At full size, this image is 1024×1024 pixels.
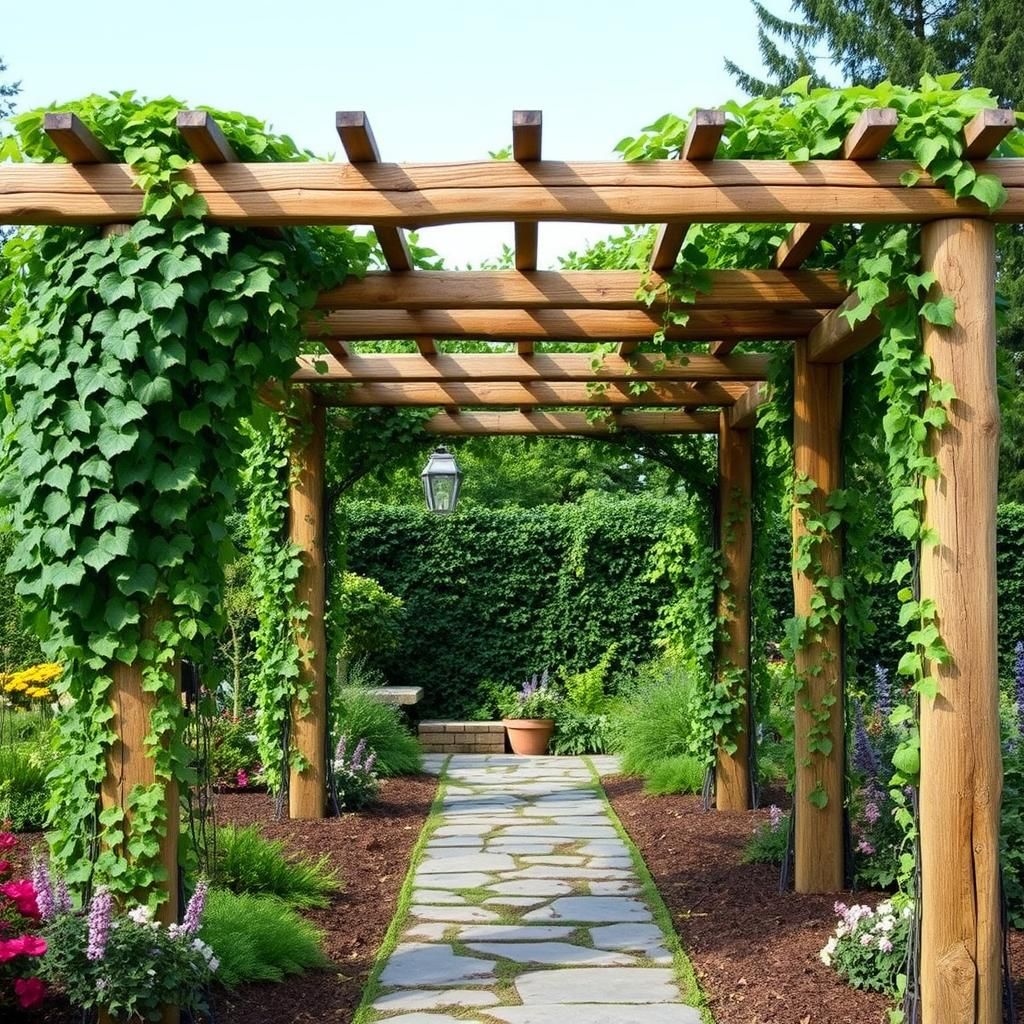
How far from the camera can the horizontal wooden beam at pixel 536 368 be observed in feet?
23.1

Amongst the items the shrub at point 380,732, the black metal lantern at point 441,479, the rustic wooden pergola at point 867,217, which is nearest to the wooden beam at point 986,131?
the rustic wooden pergola at point 867,217

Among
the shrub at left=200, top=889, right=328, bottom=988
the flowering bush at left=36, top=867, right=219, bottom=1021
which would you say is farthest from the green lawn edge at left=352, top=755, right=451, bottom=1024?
the flowering bush at left=36, top=867, right=219, bottom=1021

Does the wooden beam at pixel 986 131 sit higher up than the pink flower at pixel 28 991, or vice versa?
the wooden beam at pixel 986 131

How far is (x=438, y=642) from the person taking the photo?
13.0 metres

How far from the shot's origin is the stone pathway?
4.47m

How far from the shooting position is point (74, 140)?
3.96 metres

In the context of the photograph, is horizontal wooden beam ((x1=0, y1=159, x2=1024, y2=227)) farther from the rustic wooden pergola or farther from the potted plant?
the potted plant

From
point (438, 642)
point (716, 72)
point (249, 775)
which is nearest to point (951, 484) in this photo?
point (249, 775)

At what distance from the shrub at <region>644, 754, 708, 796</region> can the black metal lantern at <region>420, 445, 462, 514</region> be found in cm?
251

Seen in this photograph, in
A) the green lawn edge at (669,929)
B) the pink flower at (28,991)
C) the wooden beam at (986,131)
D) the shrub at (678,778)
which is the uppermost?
the wooden beam at (986,131)

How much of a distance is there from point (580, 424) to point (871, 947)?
4.93m

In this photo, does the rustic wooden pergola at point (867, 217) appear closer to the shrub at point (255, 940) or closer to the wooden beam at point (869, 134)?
the wooden beam at point (869, 134)

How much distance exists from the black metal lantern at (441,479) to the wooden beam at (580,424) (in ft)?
0.73

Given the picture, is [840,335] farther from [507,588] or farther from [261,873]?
[507,588]
